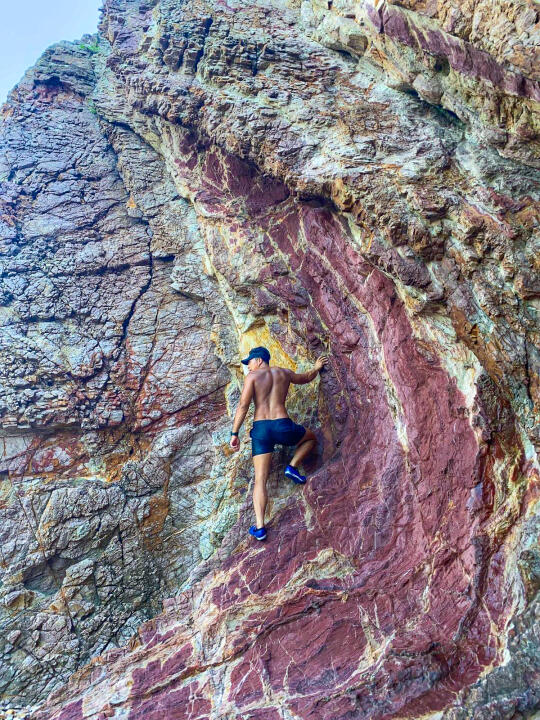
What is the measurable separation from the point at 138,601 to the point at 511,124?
21.7ft

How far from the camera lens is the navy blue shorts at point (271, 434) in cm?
544

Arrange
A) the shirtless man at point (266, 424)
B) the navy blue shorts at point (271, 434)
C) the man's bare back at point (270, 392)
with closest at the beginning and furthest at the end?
the shirtless man at point (266, 424) < the navy blue shorts at point (271, 434) < the man's bare back at point (270, 392)

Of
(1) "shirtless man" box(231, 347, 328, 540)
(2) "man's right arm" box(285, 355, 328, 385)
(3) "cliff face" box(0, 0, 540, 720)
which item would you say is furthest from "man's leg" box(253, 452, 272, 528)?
(2) "man's right arm" box(285, 355, 328, 385)

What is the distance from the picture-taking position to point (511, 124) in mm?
4191

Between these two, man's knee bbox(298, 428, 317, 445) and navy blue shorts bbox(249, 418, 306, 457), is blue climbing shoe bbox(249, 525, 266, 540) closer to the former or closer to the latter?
navy blue shorts bbox(249, 418, 306, 457)

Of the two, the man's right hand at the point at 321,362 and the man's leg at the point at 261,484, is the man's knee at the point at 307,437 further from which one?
the man's right hand at the point at 321,362

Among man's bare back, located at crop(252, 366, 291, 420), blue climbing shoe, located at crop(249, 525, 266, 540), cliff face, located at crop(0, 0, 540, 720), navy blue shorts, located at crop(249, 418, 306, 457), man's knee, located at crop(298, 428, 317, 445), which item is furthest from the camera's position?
man's knee, located at crop(298, 428, 317, 445)

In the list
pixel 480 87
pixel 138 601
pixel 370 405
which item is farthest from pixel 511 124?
pixel 138 601

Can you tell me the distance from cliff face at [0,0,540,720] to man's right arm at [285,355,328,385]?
220mm

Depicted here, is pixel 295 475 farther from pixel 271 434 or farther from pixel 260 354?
pixel 260 354

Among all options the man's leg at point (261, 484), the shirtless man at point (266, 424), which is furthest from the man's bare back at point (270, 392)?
the man's leg at point (261, 484)

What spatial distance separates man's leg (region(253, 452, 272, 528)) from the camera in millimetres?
5238

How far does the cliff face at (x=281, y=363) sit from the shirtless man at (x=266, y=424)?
27cm

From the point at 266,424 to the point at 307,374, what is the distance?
85 cm
